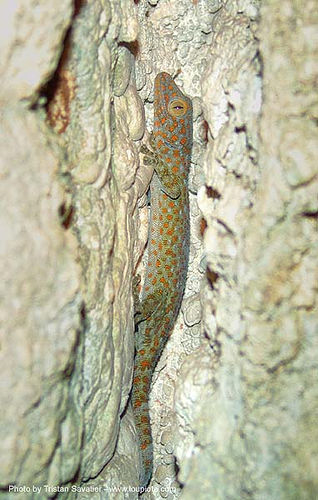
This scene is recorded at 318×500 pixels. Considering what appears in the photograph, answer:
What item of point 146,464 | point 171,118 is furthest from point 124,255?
point 146,464

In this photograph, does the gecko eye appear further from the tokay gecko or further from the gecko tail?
the gecko tail

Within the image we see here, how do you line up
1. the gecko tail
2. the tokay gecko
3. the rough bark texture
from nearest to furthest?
1. the rough bark texture
2. the gecko tail
3. the tokay gecko

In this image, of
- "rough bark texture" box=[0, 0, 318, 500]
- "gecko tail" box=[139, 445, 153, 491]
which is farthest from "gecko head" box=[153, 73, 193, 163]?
"gecko tail" box=[139, 445, 153, 491]

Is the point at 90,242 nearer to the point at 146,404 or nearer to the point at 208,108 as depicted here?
the point at 208,108

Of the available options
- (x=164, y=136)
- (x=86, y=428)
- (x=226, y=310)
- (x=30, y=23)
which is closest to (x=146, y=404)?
(x=86, y=428)

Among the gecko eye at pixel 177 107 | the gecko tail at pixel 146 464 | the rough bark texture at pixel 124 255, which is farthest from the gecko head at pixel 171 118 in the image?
the gecko tail at pixel 146 464

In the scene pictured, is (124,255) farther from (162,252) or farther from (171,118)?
(171,118)

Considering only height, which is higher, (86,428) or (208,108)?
(208,108)
